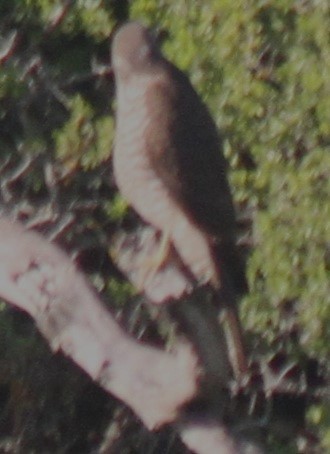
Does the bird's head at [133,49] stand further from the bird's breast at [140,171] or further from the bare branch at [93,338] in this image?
the bare branch at [93,338]

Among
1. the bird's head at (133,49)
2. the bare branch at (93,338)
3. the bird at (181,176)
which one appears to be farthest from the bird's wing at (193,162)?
the bare branch at (93,338)

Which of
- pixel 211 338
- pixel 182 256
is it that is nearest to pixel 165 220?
pixel 182 256

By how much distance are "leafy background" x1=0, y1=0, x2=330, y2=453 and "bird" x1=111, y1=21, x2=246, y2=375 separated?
931 mm

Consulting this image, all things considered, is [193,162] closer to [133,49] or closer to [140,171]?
[140,171]

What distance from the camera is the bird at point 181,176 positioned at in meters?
5.31

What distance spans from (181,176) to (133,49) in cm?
63

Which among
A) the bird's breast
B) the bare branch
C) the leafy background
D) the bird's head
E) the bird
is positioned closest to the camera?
the bare branch

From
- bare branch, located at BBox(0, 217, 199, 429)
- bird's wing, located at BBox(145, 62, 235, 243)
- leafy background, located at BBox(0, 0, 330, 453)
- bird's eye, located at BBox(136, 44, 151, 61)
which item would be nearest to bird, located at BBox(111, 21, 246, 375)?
bird's wing, located at BBox(145, 62, 235, 243)

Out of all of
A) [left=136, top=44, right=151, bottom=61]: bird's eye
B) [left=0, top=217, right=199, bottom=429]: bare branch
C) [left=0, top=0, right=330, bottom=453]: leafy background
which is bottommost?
[left=0, top=0, right=330, bottom=453]: leafy background

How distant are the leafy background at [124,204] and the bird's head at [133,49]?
79cm

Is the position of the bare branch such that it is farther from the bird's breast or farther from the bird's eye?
the bird's eye

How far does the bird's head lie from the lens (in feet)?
18.6

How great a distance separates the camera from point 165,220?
5445mm

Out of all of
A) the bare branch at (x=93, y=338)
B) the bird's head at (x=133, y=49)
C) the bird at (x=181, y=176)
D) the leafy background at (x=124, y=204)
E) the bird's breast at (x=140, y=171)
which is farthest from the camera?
the leafy background at (x=124, y=204)
